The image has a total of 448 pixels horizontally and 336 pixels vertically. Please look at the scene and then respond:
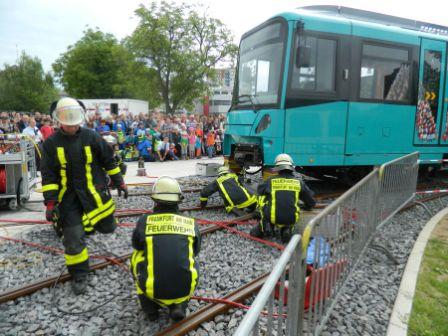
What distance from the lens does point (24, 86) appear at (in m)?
49.0

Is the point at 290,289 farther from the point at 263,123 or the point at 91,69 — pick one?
the point at 91,69

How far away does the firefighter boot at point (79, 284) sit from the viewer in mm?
3656

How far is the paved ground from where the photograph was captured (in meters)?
6.35

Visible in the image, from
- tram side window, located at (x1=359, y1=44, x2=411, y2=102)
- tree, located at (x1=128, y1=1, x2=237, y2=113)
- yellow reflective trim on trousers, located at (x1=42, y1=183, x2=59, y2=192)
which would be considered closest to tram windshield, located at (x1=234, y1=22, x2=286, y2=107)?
tram side window, located at (x1=359, y1=44, x2=411, y2=102)

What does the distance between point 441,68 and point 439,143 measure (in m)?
1.64

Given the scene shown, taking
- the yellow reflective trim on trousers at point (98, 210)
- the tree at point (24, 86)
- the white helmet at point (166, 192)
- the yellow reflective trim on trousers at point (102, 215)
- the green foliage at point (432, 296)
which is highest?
the tree at point (24, 86)

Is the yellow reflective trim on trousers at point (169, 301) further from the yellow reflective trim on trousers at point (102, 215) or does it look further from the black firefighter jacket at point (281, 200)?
the black firefighter jacket at point (281, 200)

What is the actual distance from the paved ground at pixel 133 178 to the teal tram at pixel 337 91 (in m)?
3.28

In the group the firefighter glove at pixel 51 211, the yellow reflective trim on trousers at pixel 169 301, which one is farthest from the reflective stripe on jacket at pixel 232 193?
the yellow reflective trim on trousers at pixel 169 301

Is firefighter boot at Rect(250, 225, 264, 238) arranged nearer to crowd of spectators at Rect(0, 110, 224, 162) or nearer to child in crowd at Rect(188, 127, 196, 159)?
crowd of spectators at Rect(0, 110, 224, 162)

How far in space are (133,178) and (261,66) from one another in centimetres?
495

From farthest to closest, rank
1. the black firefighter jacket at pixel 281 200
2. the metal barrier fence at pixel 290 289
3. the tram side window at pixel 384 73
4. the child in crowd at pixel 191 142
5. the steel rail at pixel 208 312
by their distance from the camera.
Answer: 1. the child in crowd at pixel 191 142
2. the tram side window at pixel 384 73
3. the black firefighter jacket at pixel 281 200
4. the steel rail at pixel 208 312
5. the metal barrier fence at pixel 290 289

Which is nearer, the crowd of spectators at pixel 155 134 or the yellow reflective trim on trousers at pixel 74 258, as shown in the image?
the yellow reflective trim on trousers at pixel 74 258

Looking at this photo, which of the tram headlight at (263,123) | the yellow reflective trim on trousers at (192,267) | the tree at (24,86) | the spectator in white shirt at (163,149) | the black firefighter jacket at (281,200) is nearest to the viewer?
the yellow reflective trim on trousers at (192,267)
